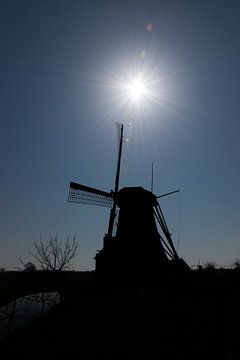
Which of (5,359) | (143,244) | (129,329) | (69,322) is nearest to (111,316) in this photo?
(69,322)

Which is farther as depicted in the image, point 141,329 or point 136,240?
point 136,240

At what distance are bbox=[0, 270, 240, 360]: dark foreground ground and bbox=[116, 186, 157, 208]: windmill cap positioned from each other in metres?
7.80

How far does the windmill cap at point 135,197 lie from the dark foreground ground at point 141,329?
25.6ft

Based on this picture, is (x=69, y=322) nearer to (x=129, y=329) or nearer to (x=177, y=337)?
(x=129, y=329)

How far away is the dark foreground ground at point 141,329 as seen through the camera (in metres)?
10.2

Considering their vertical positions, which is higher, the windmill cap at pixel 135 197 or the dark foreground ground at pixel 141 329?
the windmill cap at pixel 135 197

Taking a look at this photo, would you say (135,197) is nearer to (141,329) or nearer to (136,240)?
(136,240)

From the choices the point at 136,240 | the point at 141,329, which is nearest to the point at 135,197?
the point at 136,240

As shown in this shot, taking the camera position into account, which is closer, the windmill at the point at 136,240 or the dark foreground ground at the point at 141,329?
the dark foreground ground at the point at 141,329

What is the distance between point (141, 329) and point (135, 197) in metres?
16.9

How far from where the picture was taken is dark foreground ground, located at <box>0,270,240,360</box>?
10227 millimetres

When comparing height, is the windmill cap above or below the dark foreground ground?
above

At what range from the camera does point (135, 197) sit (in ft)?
96.9

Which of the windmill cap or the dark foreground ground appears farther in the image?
the windmill cap
